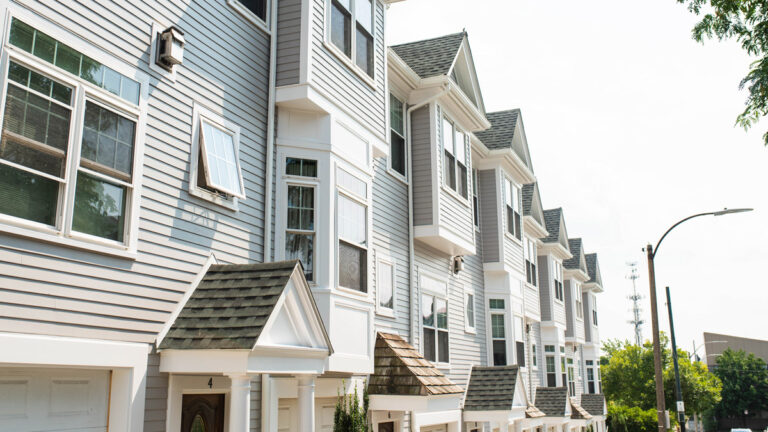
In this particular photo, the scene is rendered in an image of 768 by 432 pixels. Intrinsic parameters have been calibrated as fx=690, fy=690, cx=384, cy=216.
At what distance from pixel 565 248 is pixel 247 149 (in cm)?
2554

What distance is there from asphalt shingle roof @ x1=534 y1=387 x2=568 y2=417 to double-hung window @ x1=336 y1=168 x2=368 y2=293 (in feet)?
51.3

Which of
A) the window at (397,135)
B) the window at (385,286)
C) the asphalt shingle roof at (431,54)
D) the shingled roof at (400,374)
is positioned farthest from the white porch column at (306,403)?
the asphalt shingle roof at (431,54)

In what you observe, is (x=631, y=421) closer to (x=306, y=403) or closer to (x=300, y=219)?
(x=300, y=219)

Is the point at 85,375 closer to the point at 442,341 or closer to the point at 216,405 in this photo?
the point at 216,405

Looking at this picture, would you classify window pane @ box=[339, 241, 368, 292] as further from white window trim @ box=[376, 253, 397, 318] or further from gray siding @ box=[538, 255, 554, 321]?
gray siding @ box=[538, 255, 554, 321]

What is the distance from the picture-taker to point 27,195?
616 centimetres

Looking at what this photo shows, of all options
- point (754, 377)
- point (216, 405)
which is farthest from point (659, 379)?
point (754, 377)

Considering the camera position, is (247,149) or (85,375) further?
(247,149)

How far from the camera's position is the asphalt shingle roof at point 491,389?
17156mm

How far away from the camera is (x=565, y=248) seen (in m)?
32.8

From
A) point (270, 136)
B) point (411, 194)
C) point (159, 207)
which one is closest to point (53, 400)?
point (159, 207)

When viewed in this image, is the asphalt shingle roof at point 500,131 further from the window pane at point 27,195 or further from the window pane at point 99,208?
the window pane at point 27,195

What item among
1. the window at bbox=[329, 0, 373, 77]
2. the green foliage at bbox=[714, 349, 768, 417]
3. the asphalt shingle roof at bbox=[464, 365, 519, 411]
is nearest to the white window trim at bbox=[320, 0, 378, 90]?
the window at bbox=[329, 0, 373, 77]

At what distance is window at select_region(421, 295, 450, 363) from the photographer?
15688mm
